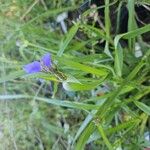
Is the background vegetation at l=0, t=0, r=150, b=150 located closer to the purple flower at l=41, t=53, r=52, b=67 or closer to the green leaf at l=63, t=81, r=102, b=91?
the green leaf at l=63, t=81, r=102, b=91

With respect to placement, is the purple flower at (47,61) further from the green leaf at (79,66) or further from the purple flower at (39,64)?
the green leaf at (79,66)

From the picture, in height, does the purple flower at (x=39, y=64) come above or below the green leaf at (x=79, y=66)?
above

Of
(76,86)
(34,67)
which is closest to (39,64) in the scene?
(34,67)

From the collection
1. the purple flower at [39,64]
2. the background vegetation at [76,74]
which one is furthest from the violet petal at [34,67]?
the background vegetation at [76,74]

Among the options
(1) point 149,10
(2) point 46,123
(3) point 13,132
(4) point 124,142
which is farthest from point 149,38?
(3) point 13,132

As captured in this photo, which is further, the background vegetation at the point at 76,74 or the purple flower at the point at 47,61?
the background vegetation at the point at 76,74

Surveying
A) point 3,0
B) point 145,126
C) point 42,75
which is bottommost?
point 145,126

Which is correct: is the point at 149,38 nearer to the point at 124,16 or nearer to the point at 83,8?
the point at 124,16

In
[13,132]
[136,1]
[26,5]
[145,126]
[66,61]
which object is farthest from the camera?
[13,132]

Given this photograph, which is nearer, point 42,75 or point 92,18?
point 42,75
